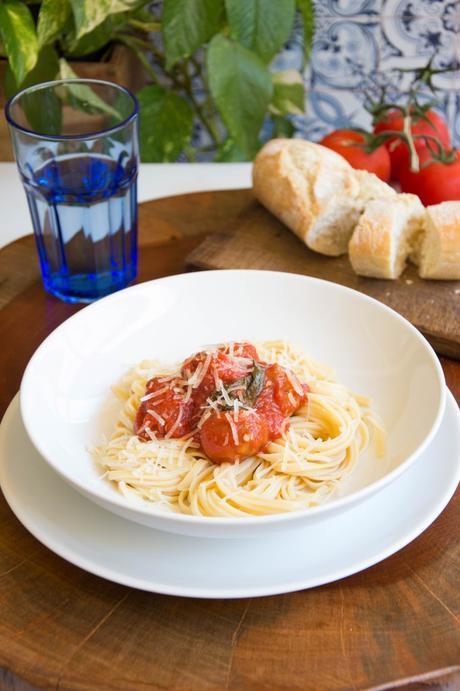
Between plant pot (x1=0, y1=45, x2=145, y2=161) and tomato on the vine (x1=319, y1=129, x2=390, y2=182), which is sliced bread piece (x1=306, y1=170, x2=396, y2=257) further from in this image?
plant pot (x1=0, y1=45, x2=145, y2=161)

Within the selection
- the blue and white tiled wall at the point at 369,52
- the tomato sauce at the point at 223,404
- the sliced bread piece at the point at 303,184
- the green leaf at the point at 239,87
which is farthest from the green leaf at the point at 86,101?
the blue and white tiled wall at the point at 369,52

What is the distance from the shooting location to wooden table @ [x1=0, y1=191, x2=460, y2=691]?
1.27 meters

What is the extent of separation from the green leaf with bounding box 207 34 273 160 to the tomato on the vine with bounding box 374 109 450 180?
41 centimetres

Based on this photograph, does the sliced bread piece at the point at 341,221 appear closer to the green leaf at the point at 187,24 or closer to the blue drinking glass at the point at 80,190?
the blue drinking glass at the point at 80,190

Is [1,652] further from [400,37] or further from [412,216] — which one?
[400,37]

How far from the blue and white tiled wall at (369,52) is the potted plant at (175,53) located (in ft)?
0.52

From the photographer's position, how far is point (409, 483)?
4.98ft

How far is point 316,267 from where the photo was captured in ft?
7.55

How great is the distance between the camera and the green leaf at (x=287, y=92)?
322 centimetres

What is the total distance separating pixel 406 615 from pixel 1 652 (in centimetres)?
62

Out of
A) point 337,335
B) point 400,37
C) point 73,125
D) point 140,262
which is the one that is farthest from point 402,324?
point 400,37

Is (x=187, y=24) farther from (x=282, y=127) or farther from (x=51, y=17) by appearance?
(x=282, y=127)

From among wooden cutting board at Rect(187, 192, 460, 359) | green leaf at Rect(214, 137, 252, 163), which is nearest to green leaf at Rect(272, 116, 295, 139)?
green leaf at Rect(214, 137, 252, 163)

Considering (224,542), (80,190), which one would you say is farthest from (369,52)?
(224,542)
